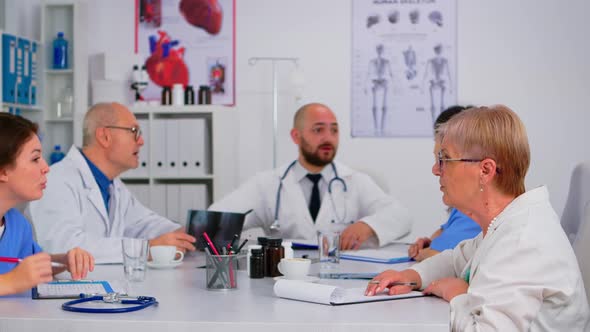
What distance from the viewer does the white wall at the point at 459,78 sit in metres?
5.08

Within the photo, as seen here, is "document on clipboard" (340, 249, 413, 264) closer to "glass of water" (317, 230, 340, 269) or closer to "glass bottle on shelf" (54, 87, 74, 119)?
"glass of water" (317, 230, 340, 269)

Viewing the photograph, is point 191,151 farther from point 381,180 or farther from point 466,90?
point 466,90

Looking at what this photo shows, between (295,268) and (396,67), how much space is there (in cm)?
320

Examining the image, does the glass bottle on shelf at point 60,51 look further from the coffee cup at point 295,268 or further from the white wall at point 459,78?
the coffee cup at point 295,268

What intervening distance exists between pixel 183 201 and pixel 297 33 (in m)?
1.36

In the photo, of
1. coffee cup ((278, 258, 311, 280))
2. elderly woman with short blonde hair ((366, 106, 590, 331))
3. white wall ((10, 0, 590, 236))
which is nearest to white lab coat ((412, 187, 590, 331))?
elderly woman with short blonde hair ((366, 106, 590, 331))

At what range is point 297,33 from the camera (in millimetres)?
5219

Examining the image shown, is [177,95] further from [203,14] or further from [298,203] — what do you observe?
[298,203]

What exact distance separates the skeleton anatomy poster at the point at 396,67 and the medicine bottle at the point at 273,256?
291 centimetres

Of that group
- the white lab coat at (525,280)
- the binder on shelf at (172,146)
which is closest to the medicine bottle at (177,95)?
the binder on shelf at (172,146)

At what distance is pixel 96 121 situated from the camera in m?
3.18

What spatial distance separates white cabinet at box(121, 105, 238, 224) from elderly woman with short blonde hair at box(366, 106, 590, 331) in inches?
118

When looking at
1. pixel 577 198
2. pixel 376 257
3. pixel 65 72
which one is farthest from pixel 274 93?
pixel 577 198

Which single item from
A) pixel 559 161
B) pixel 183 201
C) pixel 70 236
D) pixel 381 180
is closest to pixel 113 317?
pixel 70 236
